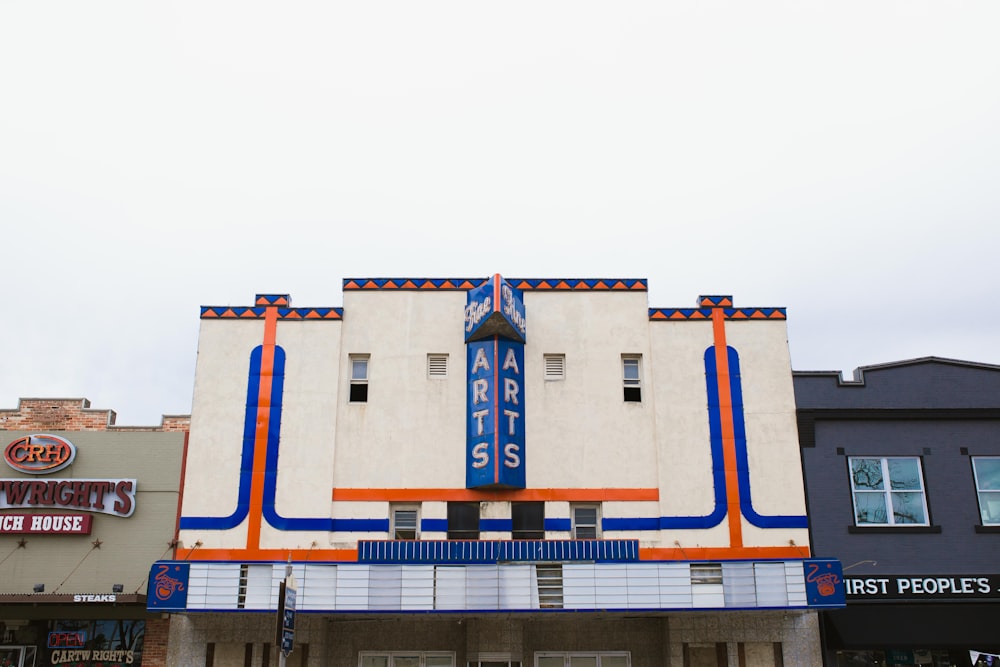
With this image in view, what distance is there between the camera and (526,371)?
27359mm

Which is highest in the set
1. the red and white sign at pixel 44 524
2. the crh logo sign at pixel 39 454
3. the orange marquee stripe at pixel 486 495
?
the crh logo sign at pixel 39 454

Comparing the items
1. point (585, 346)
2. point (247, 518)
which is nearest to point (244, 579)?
point (247, 518)

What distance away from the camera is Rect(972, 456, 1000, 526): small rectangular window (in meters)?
26.0

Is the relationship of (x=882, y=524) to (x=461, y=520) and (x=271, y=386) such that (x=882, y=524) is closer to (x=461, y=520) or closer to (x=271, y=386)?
(x=461, y=520)

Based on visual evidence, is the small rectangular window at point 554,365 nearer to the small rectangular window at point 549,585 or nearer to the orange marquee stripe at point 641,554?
the orange marquee stripe at point 641,554

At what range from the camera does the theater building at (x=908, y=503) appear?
2481 cm

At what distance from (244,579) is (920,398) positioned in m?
18.5

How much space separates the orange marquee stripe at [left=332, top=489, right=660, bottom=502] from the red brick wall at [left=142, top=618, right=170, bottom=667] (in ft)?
17.8

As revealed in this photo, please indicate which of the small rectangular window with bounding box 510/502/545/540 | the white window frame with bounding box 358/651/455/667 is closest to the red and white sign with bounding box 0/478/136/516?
the white window frame with bounding box 358/651/455/667

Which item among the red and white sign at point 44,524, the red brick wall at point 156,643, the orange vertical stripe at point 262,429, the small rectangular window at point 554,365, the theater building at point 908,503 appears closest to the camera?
the theater building at point 908,503

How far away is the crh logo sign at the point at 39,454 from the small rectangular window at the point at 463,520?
10.3 meters

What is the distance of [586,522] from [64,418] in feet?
48.0

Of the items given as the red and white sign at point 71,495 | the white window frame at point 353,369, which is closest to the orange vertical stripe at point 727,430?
the white window frame at point 353,369

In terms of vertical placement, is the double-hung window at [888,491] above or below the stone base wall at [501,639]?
above
